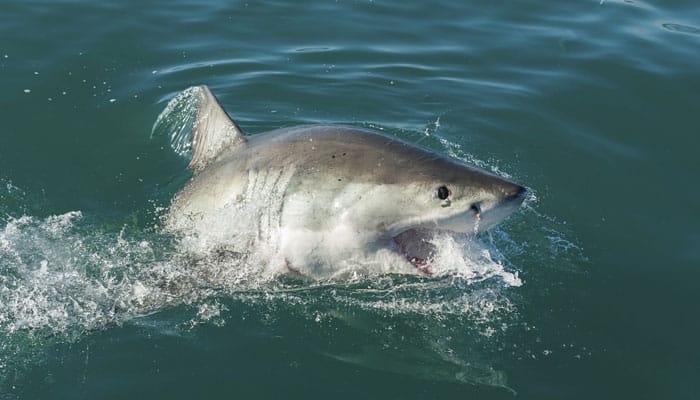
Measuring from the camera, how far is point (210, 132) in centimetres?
565

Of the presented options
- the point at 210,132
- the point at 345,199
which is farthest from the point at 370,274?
the point at 210,132

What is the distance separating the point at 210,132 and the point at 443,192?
81.5 inches

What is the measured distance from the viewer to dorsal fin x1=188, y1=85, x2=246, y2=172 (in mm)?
5488

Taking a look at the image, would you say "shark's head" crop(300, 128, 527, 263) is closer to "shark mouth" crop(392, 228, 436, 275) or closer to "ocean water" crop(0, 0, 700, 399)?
"shark mouth" crop(392, 228, 436, 275)

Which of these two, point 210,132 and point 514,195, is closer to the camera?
point 514,195

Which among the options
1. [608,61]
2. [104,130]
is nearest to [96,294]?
[104,130]

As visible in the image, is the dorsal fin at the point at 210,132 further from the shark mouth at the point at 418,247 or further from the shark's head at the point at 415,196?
the shark mouth at the point at 418,247

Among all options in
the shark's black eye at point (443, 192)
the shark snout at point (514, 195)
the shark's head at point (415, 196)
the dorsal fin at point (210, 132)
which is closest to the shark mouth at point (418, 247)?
the shark's head at point (415, 196)

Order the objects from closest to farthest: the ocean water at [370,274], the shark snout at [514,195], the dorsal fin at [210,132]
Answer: the shark snout at [514,195]
the ocean water at [370,274]
the dorsal fin at [210,132]

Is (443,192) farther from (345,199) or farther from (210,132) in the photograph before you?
(210,132)

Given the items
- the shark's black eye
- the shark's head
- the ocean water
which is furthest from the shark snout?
the ocean water

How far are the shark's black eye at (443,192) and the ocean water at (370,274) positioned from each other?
39 centimetres

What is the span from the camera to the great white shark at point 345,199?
14.3 feet

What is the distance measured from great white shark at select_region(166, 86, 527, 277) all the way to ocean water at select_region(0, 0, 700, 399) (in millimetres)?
250
